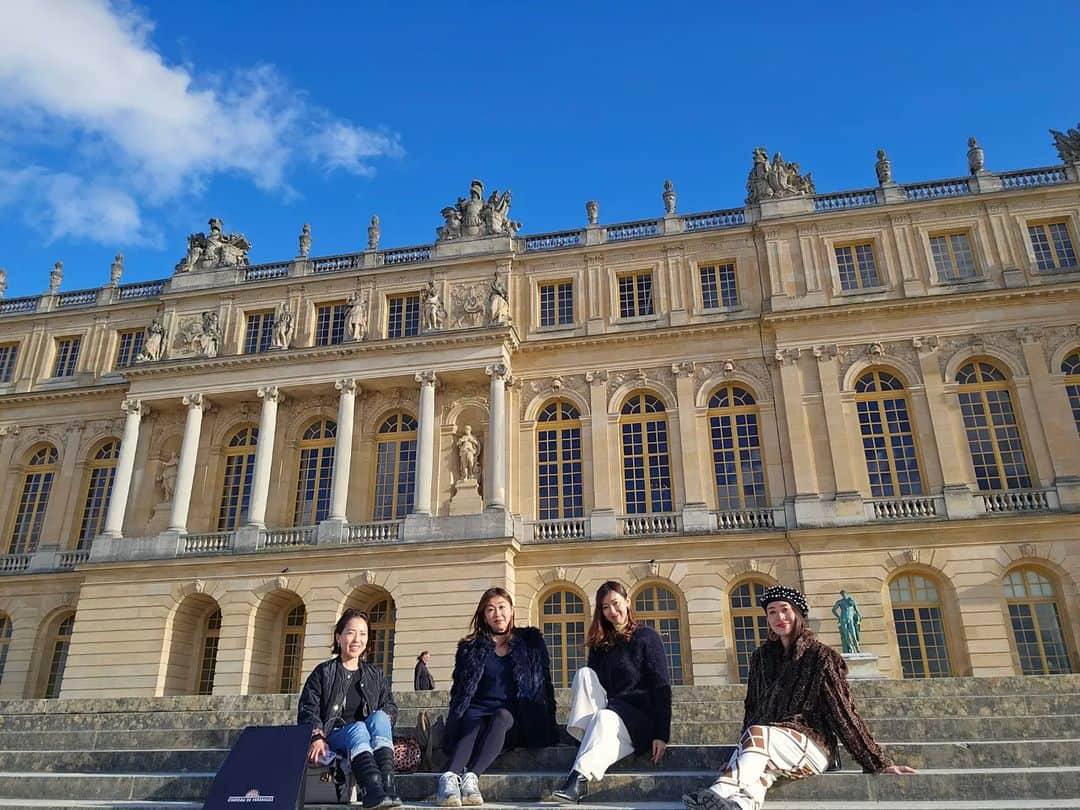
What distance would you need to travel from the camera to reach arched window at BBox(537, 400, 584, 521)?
82.5 ft

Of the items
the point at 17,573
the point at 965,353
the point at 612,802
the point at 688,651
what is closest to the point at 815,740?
the point at 612,802

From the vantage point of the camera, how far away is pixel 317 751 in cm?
636

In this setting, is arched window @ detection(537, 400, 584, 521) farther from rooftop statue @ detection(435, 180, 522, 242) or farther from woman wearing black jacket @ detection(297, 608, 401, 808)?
woman wearing black jacket @ detection(297, 608, 401, 808)

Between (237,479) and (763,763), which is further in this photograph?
(237,479)

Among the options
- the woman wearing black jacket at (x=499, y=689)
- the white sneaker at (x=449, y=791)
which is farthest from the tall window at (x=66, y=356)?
the white sneaker at (x=449, y=791)

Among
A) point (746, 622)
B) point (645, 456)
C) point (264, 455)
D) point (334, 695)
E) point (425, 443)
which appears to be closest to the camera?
point (334, 695)

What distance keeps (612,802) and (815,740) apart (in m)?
1.65

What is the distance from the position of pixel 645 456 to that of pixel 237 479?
13.5 m

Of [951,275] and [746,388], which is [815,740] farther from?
[951,275]

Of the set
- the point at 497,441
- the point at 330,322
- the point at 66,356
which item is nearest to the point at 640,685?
the point at 497,441

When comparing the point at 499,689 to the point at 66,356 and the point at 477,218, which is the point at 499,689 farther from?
the point at 66,356

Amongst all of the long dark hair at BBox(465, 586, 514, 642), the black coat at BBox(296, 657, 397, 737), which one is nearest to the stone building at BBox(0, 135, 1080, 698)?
the long dark hair at BBox(465, 586, 514, 642)

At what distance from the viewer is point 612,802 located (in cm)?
652

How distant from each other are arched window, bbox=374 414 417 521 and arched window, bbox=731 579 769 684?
33.2 feet
